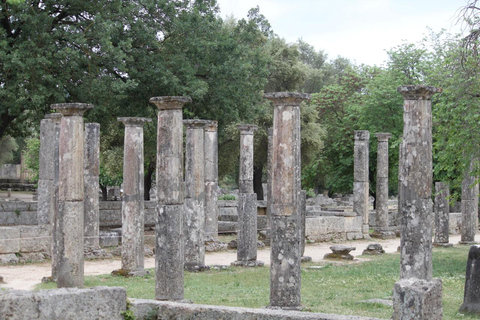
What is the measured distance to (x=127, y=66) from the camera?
997 inches

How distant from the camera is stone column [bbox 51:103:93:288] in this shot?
14445 mm

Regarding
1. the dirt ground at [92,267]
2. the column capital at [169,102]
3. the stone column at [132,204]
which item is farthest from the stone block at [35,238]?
the column capital at [169,102]

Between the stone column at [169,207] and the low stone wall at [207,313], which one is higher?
the stone column at [169,207]

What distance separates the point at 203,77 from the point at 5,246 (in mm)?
10168

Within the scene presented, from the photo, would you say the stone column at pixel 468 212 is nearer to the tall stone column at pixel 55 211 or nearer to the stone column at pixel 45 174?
the stone column at pixel 45 174

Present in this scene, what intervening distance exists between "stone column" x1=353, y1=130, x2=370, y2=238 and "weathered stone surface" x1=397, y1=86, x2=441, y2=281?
17892 millimetres

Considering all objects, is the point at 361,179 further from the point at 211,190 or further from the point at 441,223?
the point at 211,190

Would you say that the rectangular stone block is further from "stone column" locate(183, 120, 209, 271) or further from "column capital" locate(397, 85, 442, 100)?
"column capital" locate(397, 85, 442, 100)

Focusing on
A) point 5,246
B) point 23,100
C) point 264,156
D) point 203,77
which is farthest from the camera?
point 264,156

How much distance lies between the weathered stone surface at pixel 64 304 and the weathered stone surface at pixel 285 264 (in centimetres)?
328

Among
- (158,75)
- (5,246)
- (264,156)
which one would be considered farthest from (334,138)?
(5,246)

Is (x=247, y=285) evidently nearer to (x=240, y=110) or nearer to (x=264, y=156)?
(x=240, y=110)

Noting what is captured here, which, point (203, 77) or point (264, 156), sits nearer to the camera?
point (203, 77)

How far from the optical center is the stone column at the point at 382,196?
2930 centimetres
